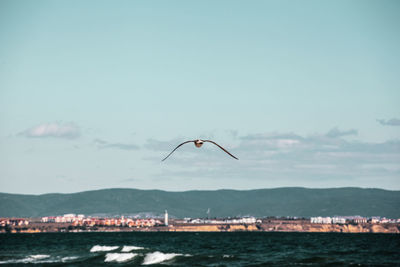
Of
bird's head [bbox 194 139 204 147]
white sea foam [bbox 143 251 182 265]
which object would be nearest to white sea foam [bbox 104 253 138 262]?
white sea foam [bbox 143 251 182 265]

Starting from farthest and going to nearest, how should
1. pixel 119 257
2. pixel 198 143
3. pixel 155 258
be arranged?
pixel 119 257 → pixel 155 258 → pixel 198 143

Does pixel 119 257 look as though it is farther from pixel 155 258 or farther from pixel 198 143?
pixel 198 143

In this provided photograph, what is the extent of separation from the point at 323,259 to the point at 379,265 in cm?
687

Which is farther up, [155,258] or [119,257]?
[119,257]

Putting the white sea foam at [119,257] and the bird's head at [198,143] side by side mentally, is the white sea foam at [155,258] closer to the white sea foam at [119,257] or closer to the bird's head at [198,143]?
the white sea foam at [119,257]

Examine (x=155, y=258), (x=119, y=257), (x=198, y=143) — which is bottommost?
(x=155, y=258)

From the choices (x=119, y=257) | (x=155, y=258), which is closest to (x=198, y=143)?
(x=155, y=258)

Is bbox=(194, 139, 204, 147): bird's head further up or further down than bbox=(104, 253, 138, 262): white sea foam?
further up

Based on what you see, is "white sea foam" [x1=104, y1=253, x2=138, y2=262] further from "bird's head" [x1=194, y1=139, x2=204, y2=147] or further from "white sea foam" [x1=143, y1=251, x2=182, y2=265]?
"bird's head" [x1=194, y1=139, x2=204, y2=147]

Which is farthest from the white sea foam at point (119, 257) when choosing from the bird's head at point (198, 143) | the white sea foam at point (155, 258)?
the bird's head at point (198, 143)

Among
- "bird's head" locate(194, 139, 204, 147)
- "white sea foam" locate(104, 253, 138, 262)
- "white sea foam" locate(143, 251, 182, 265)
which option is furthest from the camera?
"white sea foam" locate(104, 253, 138, 262)

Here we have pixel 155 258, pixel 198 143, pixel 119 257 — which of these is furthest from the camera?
pixel 119 257

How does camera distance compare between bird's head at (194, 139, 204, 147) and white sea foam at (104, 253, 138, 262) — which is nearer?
bird's head at (194, 139, 204, 147)

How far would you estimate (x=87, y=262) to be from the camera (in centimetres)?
7438
